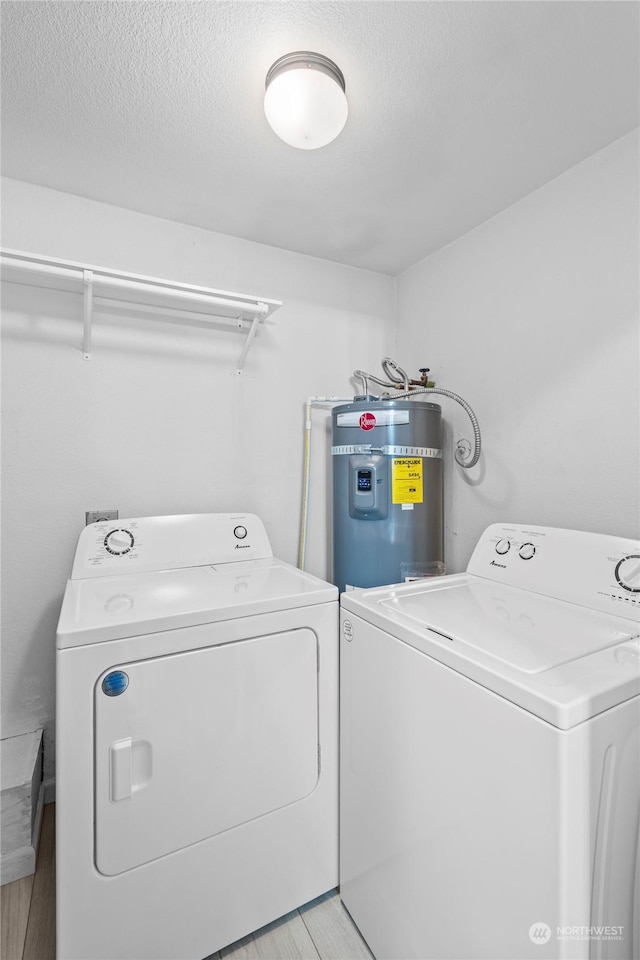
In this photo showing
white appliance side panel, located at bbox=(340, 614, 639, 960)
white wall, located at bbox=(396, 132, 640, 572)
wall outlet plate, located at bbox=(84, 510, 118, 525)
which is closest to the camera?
white appliance side panel, located at bbox=(340, 614, 639, 960)

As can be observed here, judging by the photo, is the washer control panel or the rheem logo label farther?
the rheem logo label

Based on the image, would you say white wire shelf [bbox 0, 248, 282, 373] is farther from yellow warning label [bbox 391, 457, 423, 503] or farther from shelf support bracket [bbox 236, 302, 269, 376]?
yellow warning label [bbox 391, 457, 423, 503]

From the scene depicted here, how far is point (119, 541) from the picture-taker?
161cm

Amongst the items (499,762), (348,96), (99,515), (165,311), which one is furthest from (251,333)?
(499,762)

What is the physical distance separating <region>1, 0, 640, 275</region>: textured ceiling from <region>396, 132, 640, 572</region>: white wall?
138 mm

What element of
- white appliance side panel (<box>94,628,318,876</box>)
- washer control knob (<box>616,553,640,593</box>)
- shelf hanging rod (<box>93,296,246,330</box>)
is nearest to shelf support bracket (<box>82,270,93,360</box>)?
shelf hanging rod (<box>93,296,246,330</box>)

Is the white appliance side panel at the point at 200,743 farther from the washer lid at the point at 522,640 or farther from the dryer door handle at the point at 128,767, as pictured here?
the washer lid at the point at 522,640

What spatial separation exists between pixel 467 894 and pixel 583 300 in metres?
1.64

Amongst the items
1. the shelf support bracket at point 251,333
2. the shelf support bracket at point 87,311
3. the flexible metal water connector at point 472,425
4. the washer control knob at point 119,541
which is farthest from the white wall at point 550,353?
the shelf support bracket at point 87,311

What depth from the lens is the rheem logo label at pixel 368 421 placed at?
1.87 m

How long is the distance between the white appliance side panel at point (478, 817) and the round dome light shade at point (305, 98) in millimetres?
1272

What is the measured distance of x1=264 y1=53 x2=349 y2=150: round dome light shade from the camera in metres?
1.08

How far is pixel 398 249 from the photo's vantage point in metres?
2.13

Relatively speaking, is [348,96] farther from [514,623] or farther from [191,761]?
[191,761]
